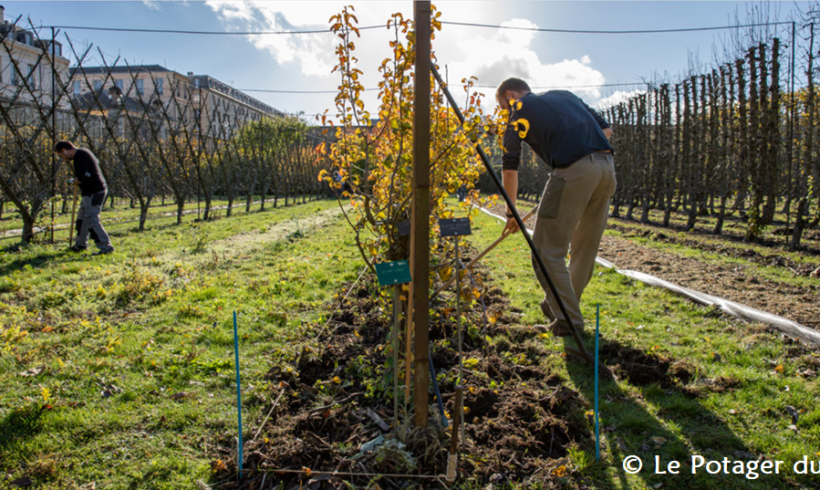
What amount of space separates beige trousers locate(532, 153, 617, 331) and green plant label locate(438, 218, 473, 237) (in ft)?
4.02

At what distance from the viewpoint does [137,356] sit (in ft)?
10.5

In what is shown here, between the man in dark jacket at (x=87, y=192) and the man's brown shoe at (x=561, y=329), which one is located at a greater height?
the man in dark jacket at (x=87, y=192)

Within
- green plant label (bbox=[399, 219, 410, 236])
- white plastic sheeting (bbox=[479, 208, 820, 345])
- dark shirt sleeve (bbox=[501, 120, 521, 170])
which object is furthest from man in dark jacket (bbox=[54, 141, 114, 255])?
white plastic sheeting (bbox=[479, 208, 820, 345])

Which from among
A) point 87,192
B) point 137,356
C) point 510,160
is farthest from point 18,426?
point 87,192

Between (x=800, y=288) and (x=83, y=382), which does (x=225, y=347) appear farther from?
(x=800, y=288)

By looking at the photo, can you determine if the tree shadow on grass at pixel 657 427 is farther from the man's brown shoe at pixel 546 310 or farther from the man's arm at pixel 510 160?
the man's arm at pixel 510 160

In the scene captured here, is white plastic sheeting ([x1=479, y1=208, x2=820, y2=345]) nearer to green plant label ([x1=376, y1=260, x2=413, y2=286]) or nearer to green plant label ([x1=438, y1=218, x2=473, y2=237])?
green plant label ([x1=438, y1=218, x2=473, y2=237])

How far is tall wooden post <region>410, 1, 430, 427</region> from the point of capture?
180 cm

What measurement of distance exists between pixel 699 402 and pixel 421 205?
201 centimetres

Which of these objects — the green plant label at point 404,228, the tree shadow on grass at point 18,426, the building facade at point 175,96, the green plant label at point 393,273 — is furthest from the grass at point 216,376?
the building facade at point 175,96

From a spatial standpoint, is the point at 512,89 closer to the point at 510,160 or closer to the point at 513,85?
the point at 513,85

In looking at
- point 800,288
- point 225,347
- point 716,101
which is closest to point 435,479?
point 225,347

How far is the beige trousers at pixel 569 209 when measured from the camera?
3.12 metres

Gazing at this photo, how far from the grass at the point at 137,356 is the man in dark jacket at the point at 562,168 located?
212 cm
